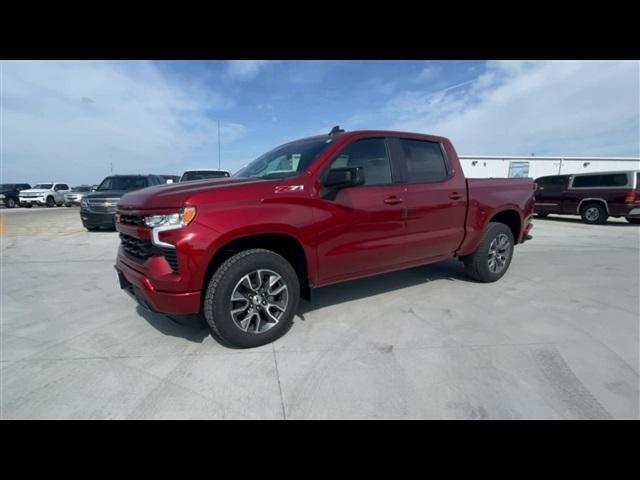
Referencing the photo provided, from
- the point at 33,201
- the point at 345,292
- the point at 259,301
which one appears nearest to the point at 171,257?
the point at 259,301

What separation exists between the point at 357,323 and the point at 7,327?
12.2 ft

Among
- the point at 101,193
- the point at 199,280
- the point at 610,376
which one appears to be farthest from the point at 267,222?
the point at 101,193

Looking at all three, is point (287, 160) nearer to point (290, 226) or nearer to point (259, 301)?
point (290, 226)

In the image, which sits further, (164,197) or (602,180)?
(602,180)

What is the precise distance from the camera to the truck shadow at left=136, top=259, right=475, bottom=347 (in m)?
3.06

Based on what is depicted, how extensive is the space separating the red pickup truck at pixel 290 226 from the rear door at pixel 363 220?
1 centimetres

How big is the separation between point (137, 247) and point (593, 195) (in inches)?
609

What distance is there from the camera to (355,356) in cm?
269

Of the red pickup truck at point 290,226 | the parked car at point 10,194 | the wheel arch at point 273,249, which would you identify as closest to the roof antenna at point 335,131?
the red pickup truck at point 290,226

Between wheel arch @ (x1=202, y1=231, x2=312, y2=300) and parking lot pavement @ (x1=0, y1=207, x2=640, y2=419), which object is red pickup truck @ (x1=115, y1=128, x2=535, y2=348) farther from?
parking lot pavement @ (x1=0, y1=207, x2=640, y2=419)

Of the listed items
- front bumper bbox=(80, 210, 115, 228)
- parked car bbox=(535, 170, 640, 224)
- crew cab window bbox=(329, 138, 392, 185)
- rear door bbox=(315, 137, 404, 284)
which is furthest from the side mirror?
parked car bbox=(535, 170, 640, 224)

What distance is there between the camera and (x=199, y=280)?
99.2 inches
